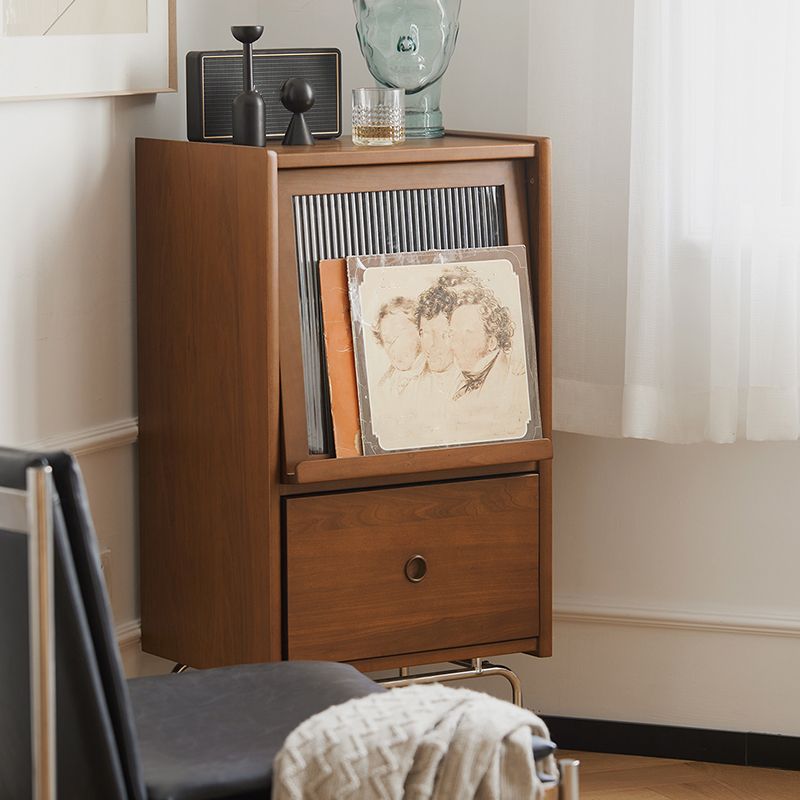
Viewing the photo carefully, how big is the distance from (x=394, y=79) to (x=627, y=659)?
3.81 feet

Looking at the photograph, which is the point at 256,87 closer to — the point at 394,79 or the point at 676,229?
the point at 394,79

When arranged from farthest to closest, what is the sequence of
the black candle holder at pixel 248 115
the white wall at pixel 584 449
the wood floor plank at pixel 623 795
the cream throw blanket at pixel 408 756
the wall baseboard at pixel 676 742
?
the wall baseboard at pixel 676 742 < the wood floor plank at pixel 623 795 < the white wall at pixel 584 449 < the black candle holder at pixel 248 115 < the cream throw blanket at pixel 408 756

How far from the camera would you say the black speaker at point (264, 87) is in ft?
7.00

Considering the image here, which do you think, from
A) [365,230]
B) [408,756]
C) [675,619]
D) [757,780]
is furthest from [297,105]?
[757,780]

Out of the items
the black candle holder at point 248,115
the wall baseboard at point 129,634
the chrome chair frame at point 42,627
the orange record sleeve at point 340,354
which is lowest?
the wall baseboard at point 129,634

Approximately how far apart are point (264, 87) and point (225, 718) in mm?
1023

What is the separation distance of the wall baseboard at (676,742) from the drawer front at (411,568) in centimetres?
54

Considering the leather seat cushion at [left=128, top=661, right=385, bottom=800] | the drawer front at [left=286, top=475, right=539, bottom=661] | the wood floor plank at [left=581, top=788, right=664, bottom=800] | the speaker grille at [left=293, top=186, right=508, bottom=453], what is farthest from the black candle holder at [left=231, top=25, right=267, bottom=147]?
the wood floor plank at [left=581, top=788, right=664, bottom=800]

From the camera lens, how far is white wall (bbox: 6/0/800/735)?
2166mm

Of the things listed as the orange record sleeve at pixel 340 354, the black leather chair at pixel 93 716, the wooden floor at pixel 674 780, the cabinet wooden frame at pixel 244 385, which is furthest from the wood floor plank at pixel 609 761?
the black leather chair at pixel 93 716

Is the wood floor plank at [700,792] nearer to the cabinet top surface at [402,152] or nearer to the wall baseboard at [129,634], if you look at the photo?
the wall baseboard at [129,634]

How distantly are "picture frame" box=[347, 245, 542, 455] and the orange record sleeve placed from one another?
12mm

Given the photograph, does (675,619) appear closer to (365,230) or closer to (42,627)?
(365,230)

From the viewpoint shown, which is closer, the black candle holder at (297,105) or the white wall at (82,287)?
the white wall at (82,287)
